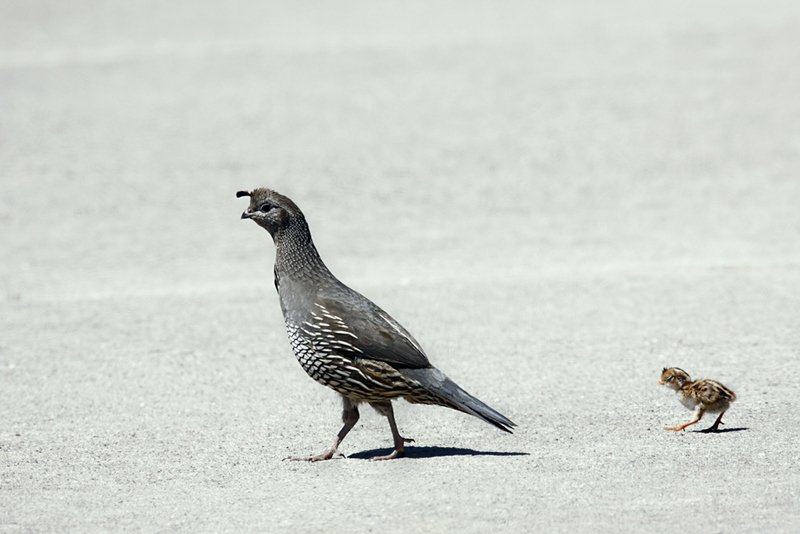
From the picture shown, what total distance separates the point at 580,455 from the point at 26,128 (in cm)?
1248

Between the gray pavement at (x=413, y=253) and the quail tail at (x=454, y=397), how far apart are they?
0.92 ft

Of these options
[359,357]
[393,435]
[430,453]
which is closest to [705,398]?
[430,453]

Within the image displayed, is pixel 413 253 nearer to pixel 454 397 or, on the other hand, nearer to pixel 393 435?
pixel 393 435

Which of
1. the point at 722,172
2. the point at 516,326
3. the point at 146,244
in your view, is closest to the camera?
the point at 516,326

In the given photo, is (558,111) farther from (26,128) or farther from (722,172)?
(26,128)

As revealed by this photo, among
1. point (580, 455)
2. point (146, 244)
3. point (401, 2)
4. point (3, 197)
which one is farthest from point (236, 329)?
point (401, 2)

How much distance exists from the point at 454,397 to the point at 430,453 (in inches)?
21.2

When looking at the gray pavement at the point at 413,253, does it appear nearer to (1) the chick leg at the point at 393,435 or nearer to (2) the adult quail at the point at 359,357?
(1) the chick leg at the point at 393,435

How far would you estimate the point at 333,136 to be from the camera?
15.0 metres

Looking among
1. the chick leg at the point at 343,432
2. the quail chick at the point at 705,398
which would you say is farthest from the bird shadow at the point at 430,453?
the quail chick at the point at 705,398

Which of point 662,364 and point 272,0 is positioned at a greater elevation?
point 272,0

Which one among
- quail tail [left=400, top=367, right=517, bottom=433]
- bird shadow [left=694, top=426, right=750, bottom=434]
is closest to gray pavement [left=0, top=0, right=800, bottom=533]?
bird shadow [left=694, top=426, right=750, bottom=434]

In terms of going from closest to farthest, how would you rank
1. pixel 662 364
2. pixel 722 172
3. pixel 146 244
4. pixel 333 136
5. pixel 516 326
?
pixel 662 364 → pixel 516 326 → pixel 146 244 → pixel 722 172 → pixel 333 136

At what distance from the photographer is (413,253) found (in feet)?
38.7
